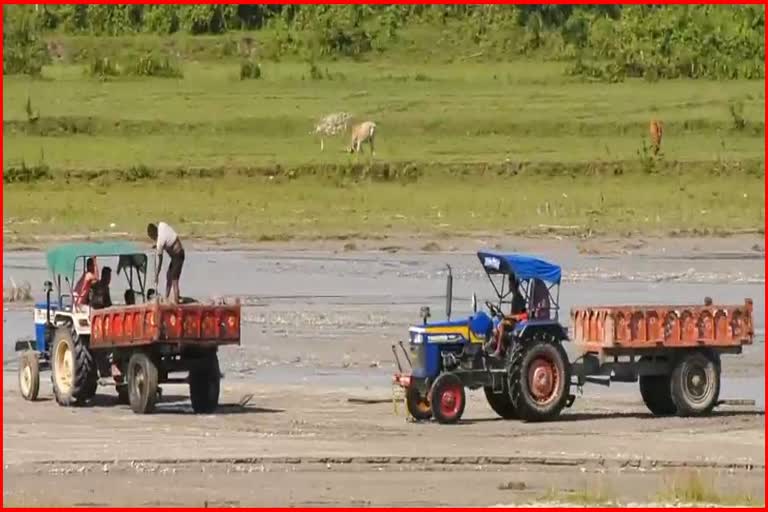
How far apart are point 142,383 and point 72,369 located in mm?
942

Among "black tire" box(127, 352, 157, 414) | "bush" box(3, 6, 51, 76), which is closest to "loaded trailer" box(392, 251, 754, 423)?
"black tire" box(127, 352, 157, 414)

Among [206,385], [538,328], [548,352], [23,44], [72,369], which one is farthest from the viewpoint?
[23,44]

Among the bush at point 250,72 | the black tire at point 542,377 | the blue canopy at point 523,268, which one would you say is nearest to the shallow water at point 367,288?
the black tire at point 542,377

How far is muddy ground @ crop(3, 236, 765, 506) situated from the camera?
16.0 metres

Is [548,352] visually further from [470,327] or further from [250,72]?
[250,72]

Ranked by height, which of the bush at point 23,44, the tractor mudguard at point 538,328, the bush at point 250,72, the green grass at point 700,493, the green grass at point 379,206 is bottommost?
the green grass at point 700,493

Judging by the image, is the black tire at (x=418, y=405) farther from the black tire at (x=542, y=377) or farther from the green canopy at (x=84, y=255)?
the green canopy at (x=84, y=255)

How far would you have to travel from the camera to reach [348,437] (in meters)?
19.1

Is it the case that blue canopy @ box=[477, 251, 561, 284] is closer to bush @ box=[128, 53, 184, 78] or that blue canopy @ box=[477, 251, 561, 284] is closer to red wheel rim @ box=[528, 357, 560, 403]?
red wheel rim @ box=[528, 357, 560, 403]

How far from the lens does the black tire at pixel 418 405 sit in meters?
20.5

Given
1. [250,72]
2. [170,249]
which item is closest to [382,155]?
[250,72]

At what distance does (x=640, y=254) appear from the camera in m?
36.4

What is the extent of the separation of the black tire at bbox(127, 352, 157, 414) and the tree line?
3545cm

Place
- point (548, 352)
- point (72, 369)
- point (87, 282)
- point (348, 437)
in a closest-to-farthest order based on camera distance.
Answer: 1. point (348, 437)
2. point (548, 352)
3. point (72, 369)
4. point (87, 282)
